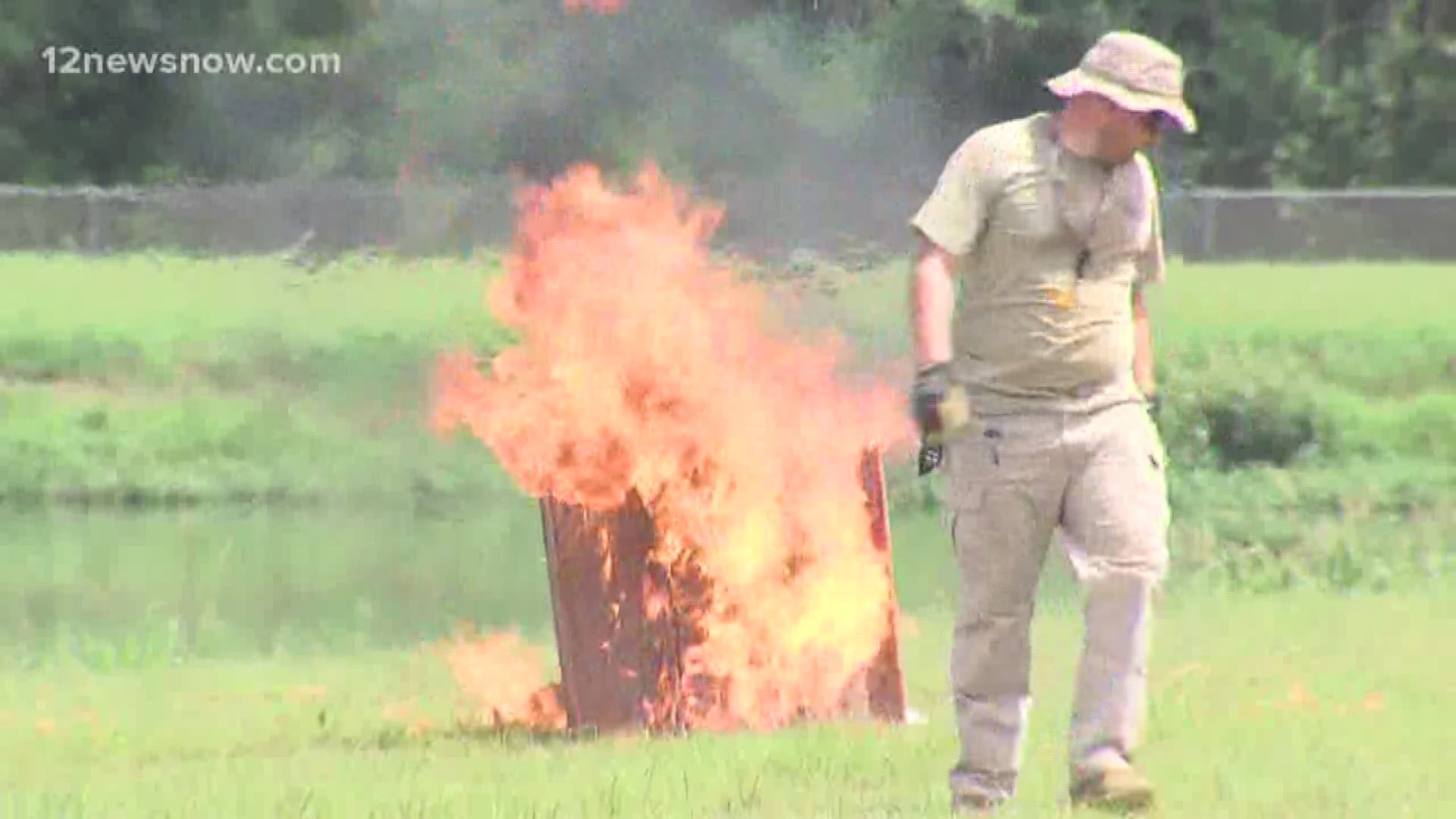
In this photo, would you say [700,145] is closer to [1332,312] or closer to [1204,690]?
[1204,690]

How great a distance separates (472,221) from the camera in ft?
66.2

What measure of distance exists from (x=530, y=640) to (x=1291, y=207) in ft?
67.7

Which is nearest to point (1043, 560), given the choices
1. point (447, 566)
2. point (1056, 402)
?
point (1056, 402)

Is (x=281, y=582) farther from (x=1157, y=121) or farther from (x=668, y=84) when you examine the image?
(x=1157, y=121)

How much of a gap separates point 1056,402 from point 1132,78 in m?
0.80

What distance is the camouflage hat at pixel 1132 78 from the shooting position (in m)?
8.22

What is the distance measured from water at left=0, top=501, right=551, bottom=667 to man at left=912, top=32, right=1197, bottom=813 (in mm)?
7847

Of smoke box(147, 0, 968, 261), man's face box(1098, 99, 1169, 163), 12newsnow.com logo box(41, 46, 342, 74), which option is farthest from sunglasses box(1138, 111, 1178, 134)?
12newsnow.com logo box(41, 46, 342, 74)

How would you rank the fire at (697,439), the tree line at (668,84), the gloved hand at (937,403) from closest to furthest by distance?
1. the gloved hand at (937,403)
2. the fire at (697,439)
3. the tree line at (668,84)

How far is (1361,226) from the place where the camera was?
35.3 meters

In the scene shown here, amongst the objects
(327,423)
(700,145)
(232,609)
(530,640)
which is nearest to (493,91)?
(700,145)

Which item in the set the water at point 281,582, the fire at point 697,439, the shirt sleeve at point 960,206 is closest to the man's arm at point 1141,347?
the shirt sleeve at point 960,206

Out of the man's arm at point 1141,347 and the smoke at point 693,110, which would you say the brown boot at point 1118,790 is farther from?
the smoke at point 693,110

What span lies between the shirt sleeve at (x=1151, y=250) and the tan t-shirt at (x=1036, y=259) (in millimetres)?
80
